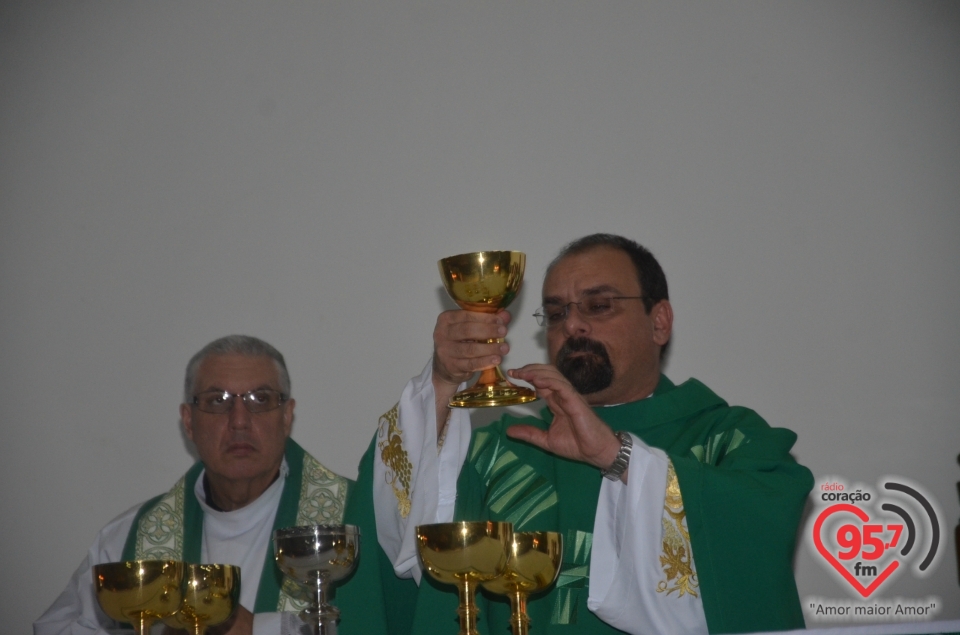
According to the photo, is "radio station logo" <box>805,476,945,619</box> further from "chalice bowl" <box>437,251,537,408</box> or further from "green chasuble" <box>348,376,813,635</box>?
"chalice bowl" <box>437,251,537,408</box>

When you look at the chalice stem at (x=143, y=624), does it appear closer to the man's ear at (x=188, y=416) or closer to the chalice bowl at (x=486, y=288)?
the chalice bowl at (x=486, y=288)

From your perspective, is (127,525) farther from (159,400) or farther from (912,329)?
(912,329)

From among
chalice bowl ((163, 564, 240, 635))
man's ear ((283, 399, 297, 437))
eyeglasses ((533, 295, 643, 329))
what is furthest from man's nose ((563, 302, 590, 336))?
chalice bowl ((163, 564, 240, 635))

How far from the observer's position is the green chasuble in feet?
11.0

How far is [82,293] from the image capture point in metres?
5.79

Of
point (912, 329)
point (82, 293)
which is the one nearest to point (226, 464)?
point (82, 293)

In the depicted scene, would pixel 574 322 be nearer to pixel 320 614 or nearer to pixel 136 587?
pixel 320 614

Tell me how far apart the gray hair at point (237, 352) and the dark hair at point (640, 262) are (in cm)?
125

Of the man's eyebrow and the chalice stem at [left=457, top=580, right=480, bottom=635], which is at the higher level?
the man's eyebrow

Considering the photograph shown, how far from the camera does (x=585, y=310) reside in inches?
162

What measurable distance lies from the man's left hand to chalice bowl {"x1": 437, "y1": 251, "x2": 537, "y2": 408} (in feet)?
0.35

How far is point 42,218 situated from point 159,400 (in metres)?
1.13

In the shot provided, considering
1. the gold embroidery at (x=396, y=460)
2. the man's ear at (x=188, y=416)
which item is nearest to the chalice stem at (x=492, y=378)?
the gold embroidery at (x=396, y=460)

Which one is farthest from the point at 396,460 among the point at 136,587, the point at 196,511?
the point at 196,511
